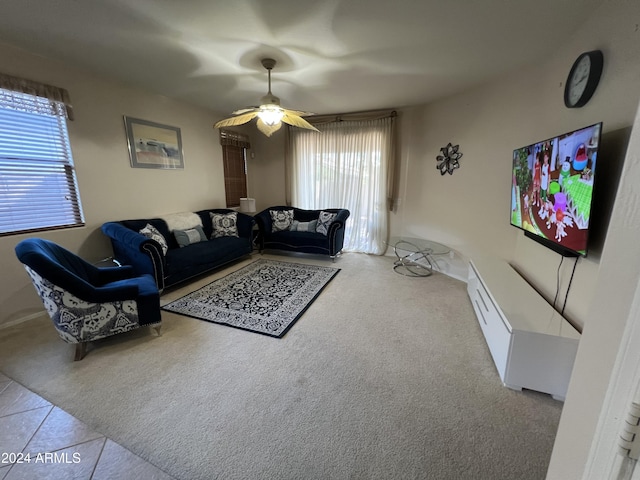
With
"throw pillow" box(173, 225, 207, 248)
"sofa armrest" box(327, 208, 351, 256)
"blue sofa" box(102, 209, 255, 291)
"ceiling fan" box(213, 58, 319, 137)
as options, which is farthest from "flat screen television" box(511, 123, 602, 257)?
"throw pillow" box(173, 225, 207, 248)

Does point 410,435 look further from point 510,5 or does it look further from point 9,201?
point 9,201

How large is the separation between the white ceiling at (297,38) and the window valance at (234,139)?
1.50 meters

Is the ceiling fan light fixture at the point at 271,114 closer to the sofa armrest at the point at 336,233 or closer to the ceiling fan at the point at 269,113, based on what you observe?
the ceiling fan at the point at 269,113

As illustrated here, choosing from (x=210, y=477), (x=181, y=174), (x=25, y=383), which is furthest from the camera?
(x=181, y=174)

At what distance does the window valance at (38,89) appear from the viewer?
2311mm

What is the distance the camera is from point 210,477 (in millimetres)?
1233

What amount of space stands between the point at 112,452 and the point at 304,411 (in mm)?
997

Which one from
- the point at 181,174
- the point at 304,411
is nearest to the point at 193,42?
the point at 181,174

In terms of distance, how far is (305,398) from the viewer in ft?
5.47

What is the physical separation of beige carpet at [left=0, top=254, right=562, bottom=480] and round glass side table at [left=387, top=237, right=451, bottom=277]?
136 cm

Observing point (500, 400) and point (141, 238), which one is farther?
point (141, 238)

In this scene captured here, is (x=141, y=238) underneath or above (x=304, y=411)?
above

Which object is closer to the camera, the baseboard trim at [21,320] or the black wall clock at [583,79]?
the black wall clock at [583,79]

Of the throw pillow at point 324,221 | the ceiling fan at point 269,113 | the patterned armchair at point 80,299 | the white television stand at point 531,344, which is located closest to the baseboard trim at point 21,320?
the patterned armchair at point 80,299
